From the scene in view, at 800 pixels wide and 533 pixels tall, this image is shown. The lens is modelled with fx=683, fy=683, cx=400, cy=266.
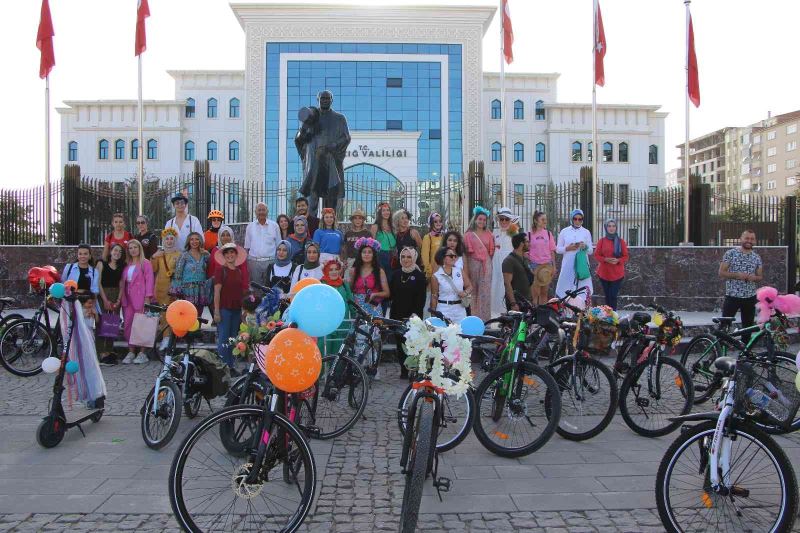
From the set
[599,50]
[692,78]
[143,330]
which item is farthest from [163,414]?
[599,50]

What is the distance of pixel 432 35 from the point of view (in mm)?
51906

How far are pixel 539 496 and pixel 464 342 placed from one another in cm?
121

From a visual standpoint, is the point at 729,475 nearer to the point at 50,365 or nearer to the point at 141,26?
the point at 50,365

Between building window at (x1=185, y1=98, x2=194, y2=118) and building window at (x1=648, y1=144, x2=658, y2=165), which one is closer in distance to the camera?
building window at (x1=185, y1=98, x2=194, y2=118)

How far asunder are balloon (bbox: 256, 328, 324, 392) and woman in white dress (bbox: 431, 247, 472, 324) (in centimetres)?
442

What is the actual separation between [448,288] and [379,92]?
45.3 metres

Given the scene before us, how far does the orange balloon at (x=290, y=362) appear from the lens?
395cm

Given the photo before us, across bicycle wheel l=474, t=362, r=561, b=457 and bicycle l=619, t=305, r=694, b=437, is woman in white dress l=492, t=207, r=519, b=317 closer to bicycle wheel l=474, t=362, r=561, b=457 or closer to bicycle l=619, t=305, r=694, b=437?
bicycle l=619, t=305, r=694, b=437

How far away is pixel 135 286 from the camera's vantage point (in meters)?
9.71

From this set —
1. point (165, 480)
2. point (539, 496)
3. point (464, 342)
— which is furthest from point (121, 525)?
point (539, 496)

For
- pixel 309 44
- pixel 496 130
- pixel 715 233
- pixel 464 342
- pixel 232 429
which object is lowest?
pixel 232 429

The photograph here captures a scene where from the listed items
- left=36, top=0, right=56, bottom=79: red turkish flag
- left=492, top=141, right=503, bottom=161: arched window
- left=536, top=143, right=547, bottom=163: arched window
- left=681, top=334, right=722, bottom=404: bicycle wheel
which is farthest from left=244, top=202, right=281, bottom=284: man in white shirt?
left=536, top=143, right=547, bottom=163: arched window

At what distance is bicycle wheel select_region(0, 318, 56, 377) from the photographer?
29.9ft

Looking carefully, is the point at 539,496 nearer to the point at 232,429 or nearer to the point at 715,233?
the point at 232,429
